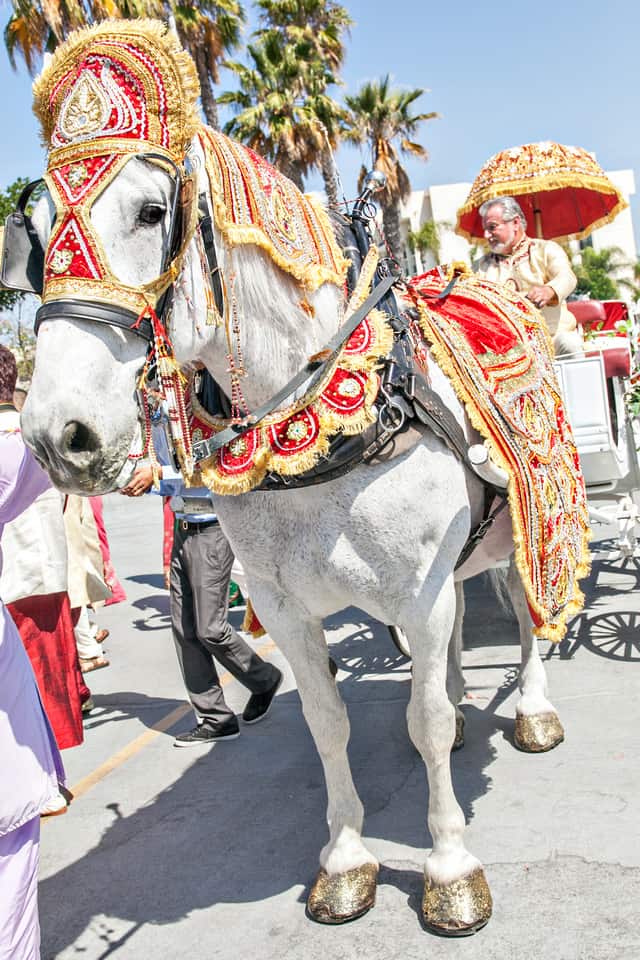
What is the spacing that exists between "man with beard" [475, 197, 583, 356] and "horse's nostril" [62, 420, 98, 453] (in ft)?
10.9

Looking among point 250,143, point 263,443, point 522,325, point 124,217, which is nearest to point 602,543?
point 522,325

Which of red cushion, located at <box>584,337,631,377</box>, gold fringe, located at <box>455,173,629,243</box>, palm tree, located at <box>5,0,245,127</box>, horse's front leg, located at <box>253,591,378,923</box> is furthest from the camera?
palm tree, located at <box>5,0,245,127</box>

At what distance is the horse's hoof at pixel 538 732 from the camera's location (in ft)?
12.6

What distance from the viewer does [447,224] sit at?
158ft

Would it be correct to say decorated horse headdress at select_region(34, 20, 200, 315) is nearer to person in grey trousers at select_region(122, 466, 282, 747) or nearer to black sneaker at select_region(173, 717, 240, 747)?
person in grey trousers at select_region(122, 466, 282, 747)

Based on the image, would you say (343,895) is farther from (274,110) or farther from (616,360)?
(274,110)

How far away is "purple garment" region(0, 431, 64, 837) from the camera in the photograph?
238 centimetres

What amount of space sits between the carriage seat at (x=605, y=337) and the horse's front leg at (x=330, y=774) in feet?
9.00

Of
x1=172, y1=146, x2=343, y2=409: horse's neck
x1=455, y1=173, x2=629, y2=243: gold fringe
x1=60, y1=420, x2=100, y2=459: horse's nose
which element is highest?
x1=455, y1=173, x2=629, y2=243: gold fringe

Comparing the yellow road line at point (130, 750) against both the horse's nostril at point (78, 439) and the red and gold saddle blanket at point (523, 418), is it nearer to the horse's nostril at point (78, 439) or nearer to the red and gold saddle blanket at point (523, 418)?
the red and gold saddle blanket at point (523, 418)

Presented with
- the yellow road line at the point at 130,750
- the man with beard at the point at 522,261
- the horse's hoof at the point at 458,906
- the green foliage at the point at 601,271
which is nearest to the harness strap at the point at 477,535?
the horse's hoof at the point at 458,906

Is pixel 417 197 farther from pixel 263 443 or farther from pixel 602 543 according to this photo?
pixel 263 443

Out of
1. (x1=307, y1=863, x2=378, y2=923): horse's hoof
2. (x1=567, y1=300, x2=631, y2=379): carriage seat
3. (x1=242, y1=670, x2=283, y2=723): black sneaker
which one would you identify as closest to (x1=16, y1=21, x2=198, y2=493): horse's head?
(x1=307, y1=863, x2=378, y2=923): horse's hoof

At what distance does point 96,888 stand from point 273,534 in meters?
1.75
